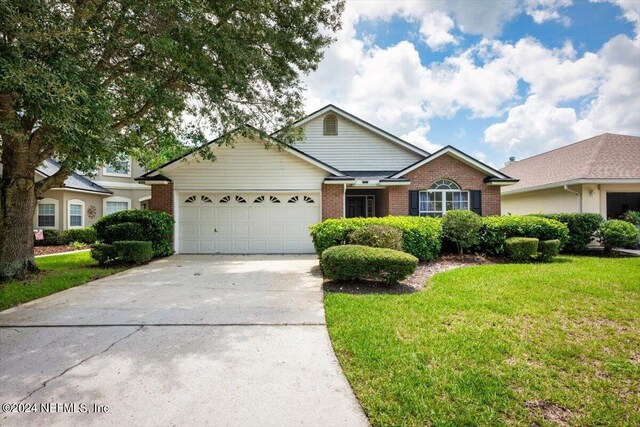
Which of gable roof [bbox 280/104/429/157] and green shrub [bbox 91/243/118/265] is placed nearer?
green shrub [bbox 91/243/118/265]

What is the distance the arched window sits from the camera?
53.1ft

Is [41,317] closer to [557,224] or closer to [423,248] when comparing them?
[423,248]

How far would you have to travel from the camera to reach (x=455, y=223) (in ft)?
33.0

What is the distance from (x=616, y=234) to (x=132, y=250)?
54.3 feet

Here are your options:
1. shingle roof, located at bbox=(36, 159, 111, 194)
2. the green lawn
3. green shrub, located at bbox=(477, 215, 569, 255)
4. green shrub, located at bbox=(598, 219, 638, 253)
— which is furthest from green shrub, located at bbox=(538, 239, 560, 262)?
shingle roof, located at bbox=(36, 159, 111, 194)

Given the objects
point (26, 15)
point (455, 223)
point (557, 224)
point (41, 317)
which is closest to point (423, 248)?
point (455, 223)

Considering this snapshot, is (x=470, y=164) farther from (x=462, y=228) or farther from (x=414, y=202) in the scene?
(x=462, y=228)

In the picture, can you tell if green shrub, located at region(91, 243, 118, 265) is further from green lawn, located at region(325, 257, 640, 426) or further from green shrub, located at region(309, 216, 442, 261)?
green lawn, located at region(325, 257, 640, 426)

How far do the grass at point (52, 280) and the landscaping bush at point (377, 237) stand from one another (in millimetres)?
6950

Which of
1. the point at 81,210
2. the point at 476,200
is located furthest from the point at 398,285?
the point at 81,210

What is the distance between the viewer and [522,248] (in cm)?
959

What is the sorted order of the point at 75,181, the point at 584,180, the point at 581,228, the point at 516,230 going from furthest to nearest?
the point at 75,181 < the point at 584,180 < the point at 581,228 < the point at 516,230

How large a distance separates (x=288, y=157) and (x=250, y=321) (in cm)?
876

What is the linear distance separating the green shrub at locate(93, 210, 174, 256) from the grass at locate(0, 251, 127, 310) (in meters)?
1.27
